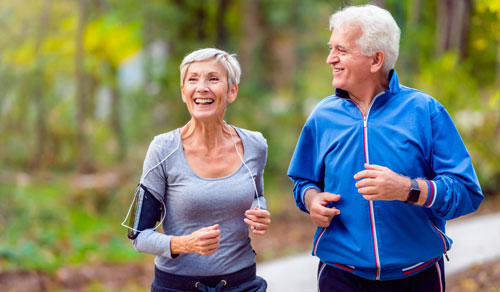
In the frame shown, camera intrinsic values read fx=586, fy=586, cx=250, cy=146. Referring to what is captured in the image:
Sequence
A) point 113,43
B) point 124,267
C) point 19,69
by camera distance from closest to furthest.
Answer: point 124,267
point 19,69
point 113,43

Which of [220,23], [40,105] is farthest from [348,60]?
[40,105]

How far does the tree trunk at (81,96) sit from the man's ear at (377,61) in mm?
9092

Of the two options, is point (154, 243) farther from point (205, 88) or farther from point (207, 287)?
point (205, 88)

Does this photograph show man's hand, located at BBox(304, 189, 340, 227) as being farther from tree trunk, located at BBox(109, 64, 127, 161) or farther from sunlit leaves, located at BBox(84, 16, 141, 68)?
tree trunk, located at BBox(109, 64, 127, 161)

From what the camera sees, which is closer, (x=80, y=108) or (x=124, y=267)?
(x=124, y=267)

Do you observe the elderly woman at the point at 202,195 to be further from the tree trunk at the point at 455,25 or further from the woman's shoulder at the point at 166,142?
the tree trunk at the point at 455,25

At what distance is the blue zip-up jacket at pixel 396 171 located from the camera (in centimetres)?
230

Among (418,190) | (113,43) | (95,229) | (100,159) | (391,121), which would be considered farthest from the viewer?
(100,159)

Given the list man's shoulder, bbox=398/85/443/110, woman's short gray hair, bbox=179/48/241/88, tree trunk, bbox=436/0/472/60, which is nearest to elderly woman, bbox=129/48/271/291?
woman's short gray hair, bbox=179/48/241/88

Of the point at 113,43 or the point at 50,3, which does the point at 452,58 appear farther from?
the point at 50,3

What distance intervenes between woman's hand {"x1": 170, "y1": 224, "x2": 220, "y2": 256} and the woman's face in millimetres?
473

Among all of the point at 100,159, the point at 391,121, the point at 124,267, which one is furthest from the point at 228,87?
the point at 100,159

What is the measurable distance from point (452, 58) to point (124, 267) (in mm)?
5985

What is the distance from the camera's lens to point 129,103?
41.1 feet
